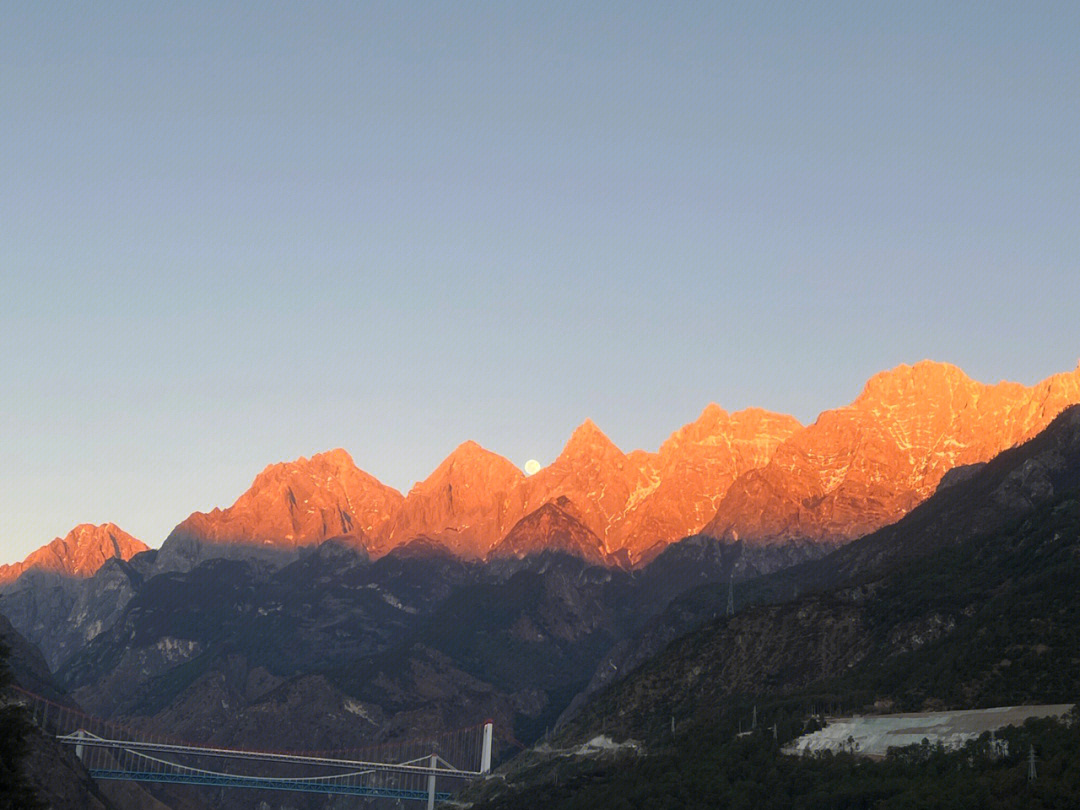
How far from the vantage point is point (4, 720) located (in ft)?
336

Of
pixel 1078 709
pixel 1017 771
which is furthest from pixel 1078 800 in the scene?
pixel 1078 709

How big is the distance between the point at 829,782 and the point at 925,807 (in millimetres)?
27320

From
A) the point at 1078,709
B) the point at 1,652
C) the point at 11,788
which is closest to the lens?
the point at 11,788

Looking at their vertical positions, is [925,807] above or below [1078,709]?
below

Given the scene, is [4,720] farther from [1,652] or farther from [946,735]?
[946,735]

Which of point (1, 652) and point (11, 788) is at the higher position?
point (1, 652)

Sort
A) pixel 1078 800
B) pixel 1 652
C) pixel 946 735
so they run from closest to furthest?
pixel 1 652
pixel 1078 800
pixel 946 735

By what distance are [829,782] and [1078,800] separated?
46888 millimetres

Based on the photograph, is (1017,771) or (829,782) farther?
(829,782)

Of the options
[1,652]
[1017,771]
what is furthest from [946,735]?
[1,652]

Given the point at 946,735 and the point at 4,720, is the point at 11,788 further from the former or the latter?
the point at 946,735

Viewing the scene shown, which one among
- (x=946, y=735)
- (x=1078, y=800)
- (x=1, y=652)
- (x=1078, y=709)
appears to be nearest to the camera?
(x=1, y=652)

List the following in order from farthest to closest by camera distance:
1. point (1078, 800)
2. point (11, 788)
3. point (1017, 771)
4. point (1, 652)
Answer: point (1017, 771), point (1078, 800), point (1, 652), point (11, 788)

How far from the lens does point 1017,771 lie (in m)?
169
